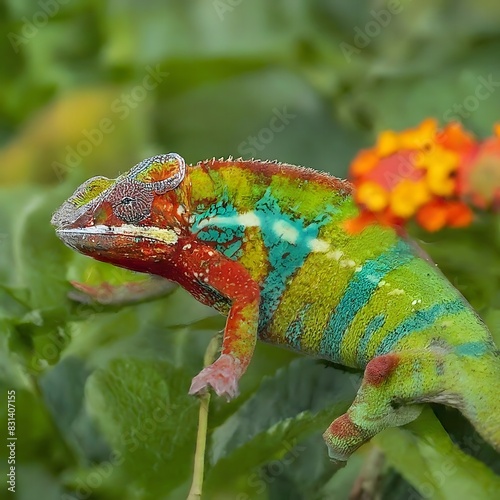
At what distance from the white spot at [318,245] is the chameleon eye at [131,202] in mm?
239

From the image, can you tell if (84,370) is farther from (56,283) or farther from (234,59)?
(234,59)

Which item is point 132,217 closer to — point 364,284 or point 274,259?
point 274,259

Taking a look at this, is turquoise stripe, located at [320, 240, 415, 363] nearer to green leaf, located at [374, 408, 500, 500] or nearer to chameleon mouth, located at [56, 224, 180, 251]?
green leaf, located at [374, 408, 500, 500]

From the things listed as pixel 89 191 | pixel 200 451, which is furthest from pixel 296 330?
pixel 89 191

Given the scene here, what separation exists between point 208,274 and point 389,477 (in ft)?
1.38

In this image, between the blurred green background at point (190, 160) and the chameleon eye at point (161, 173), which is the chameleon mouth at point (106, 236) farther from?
the blurred green background at point (190, 160)

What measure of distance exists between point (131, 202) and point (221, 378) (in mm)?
290

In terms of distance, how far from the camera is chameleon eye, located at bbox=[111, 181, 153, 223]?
115cm

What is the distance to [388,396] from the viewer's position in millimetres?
1026

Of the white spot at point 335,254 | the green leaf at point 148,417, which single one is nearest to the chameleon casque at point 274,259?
the white spot at point 335,254

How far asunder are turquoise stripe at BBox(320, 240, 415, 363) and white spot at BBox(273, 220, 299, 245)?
105 millimetres

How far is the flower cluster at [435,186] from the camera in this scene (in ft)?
3.65

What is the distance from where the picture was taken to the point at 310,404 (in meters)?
1.17

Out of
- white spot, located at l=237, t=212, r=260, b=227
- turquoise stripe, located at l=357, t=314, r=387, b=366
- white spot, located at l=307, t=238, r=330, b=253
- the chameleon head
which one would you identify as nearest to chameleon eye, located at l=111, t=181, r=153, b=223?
the chameleon head
